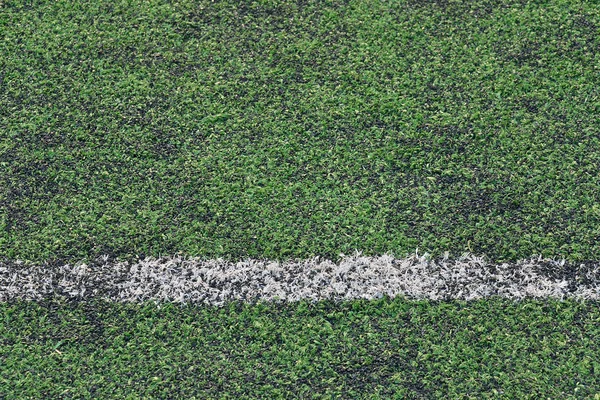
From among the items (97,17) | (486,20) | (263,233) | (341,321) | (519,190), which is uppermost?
(486,20)

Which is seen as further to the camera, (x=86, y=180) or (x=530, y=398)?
(x=86, y=180)

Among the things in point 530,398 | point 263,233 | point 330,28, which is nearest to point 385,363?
point 530,398

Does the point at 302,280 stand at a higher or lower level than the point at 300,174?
lower

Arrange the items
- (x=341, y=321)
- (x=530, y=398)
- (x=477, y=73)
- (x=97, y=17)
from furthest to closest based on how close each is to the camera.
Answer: (x=97, y=17)
(x=477, y=73)
(x=341, y=321)
(x=530, y=398)

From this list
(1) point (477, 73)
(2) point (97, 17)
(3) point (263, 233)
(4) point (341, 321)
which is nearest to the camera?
(4) point (341, 321)

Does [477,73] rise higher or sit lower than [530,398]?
higher

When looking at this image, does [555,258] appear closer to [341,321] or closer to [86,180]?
[341,321]

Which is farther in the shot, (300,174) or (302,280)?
(300,174)

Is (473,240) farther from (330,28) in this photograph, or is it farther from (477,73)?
(330,28)
